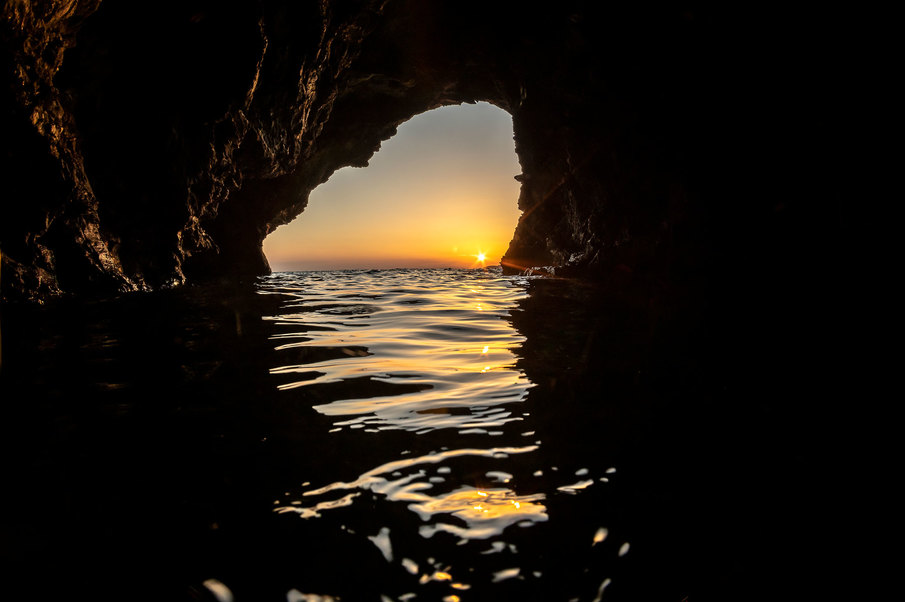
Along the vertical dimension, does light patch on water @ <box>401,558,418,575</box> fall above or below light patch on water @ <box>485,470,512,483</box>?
below

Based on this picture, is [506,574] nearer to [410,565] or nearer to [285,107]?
[410,565]

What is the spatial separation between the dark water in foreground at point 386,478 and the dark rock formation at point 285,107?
622cm

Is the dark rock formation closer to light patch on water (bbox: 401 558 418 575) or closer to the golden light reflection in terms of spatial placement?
the golden light reflection

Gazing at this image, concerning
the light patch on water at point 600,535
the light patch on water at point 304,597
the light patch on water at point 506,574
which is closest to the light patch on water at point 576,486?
the light patch on water at point 600,535

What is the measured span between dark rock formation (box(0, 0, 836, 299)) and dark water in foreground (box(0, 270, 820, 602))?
245 inches

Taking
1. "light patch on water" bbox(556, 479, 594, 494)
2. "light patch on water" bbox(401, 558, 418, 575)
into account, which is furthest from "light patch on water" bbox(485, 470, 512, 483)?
"light patch on water" bbox(401, 558, 418, 575)

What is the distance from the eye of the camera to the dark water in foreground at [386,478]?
48.4 inches

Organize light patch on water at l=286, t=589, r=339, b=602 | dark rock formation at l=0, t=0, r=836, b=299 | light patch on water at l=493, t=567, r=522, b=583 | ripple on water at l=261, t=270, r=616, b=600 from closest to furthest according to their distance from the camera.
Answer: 1. light patch on water at l=286, t=589, r=339, b=602
2. light patch on water at l=493, t=567, r=522, b=583
3. ripple on water at l=261, t=270, r=616, b=600
4. dark rock formation at l=0, t=0, r=836, b=299

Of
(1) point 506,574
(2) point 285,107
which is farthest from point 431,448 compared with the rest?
(2) point 285,107

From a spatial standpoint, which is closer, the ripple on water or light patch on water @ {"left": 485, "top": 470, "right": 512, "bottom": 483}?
the ripple on water

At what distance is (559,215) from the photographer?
19.7 meters

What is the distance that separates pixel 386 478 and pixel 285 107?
14.4 metres

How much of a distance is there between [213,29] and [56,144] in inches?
175

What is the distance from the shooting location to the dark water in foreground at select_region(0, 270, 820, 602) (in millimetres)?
1229
